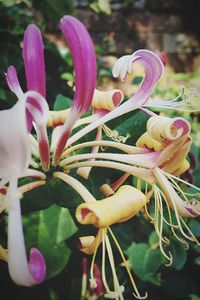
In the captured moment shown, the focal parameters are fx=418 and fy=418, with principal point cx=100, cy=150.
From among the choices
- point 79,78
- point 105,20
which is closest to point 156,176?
point 79,78

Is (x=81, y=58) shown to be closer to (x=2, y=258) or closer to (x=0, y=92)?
(x=2, y=258)

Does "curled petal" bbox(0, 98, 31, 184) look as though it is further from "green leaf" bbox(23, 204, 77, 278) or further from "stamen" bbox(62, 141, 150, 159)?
"green leaf" bbox(23, 204, 77, 278)

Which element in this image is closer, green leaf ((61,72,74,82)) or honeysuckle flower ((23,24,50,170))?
honeysuckle flower ((23,24,50,170))

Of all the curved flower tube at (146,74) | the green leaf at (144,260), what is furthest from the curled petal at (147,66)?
the green leaf at (144,260)

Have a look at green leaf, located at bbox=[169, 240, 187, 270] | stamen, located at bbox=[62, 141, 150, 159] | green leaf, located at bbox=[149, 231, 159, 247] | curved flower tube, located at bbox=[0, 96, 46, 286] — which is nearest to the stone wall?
green leaf, located at bbox=[149, 231, 159, 247]

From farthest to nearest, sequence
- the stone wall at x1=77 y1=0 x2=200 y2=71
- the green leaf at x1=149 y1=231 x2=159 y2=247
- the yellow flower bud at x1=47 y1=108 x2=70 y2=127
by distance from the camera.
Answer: the stone wall at x1=77 y1=0 x2=200 y2=71
the green leaf at x1=149 y1=231 x2=159 y2=247
the yellow flower bud at x1=47 y1=108 x2=70 y2=127

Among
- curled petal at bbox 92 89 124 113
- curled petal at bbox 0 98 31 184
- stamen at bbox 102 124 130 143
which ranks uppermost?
curled petal at bbox 92 89 124 113

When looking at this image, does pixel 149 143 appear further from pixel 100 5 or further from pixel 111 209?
pixel 100 5
